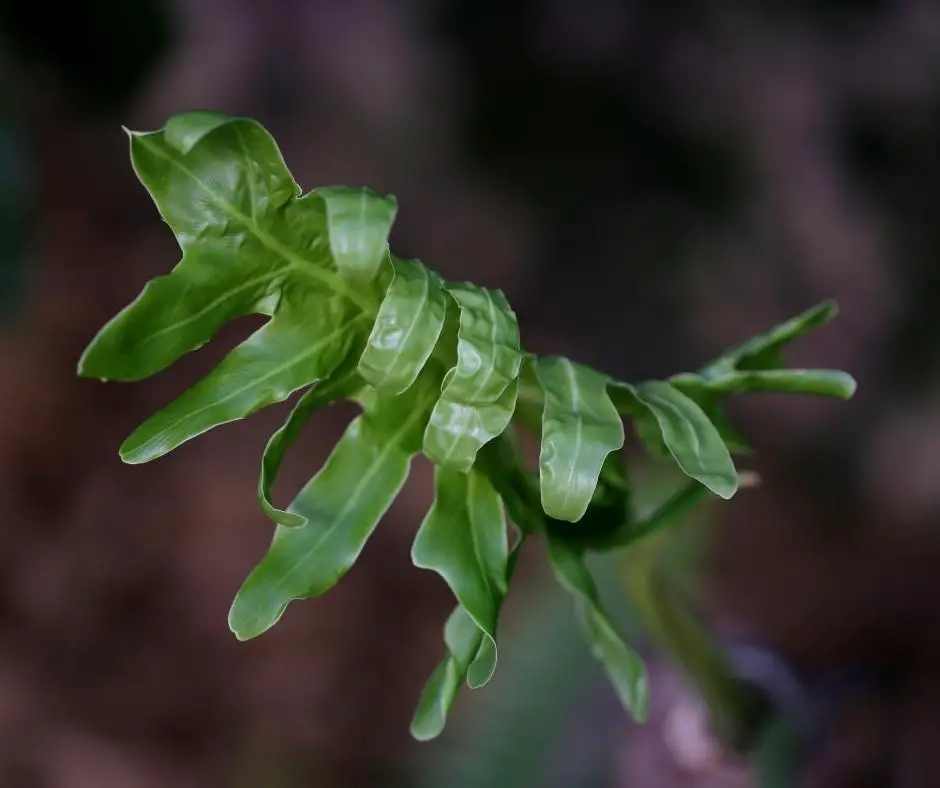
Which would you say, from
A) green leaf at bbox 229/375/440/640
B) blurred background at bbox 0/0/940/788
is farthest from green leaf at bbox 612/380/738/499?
blurred background at bbox 0/0/940/788

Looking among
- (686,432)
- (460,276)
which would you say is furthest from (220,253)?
(460,276)

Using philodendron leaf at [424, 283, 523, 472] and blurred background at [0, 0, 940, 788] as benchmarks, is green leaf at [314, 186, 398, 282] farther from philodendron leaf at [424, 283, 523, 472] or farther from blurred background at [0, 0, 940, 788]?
blurred background at [0, 0, 940, 788]

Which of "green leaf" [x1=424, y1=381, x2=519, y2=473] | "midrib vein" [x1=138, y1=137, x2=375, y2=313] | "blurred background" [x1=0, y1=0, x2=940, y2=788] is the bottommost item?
"blurred background" [x1=0, y1=0, x2=940, y2=788]

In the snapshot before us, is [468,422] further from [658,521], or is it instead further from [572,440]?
[658,521]

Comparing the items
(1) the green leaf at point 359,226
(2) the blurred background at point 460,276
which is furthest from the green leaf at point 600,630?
(2) the blurred background at point 460,276

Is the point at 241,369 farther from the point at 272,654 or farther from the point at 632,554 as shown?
the point at 272,654

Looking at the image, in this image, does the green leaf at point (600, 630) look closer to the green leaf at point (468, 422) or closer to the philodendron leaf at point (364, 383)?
the philodendron leaf at point (364, 383)
